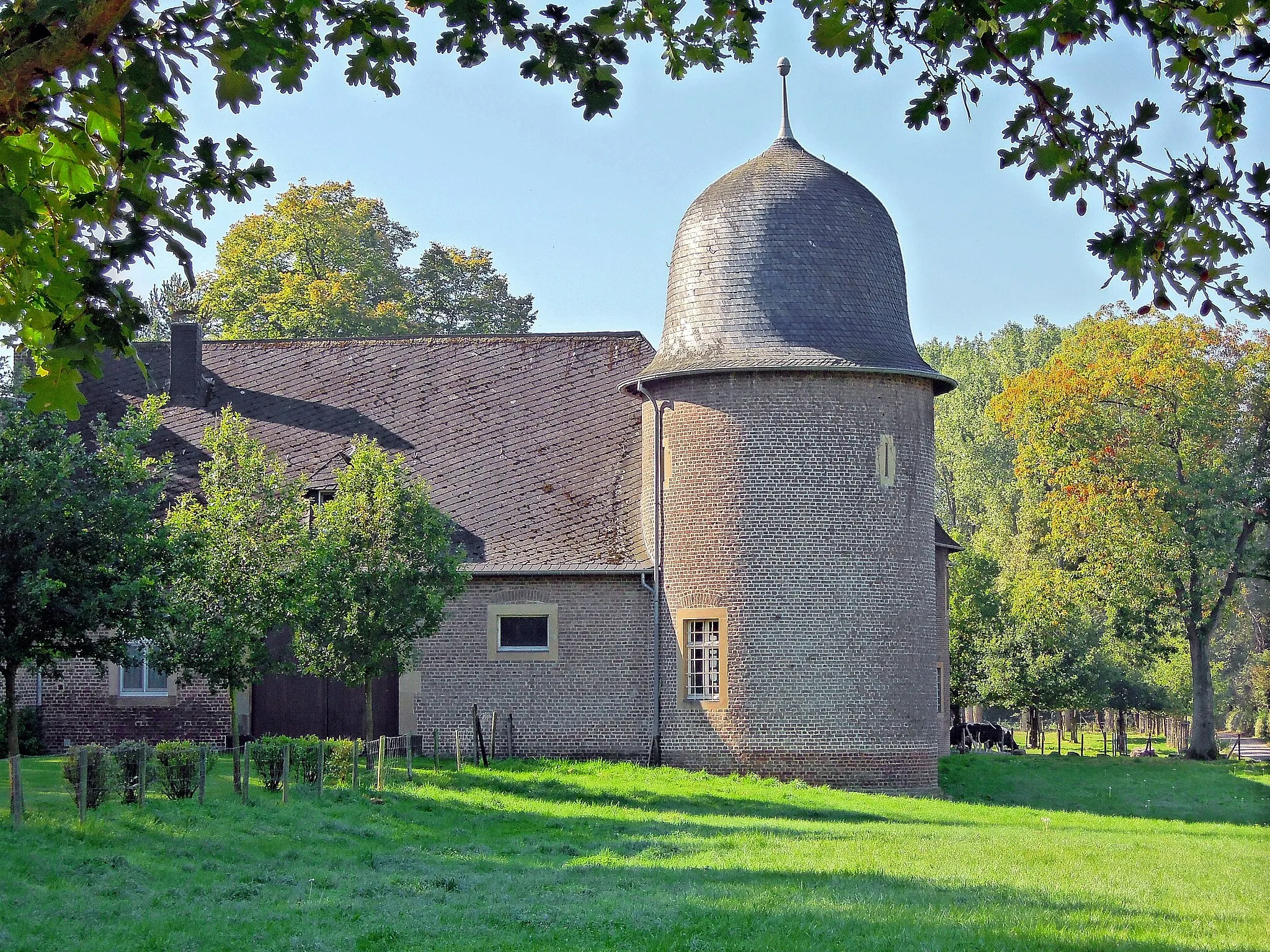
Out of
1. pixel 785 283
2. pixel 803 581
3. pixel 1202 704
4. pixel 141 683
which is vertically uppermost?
pixel 785 283

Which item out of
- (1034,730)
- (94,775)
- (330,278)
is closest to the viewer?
(94,775)

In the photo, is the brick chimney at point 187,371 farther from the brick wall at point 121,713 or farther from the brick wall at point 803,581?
the brick wall at point 803,581

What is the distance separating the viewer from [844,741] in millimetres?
25484

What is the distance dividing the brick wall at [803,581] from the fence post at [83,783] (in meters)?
12.2

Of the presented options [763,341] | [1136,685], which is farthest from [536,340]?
[1136,685]

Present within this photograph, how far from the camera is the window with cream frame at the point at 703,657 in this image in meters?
25.8

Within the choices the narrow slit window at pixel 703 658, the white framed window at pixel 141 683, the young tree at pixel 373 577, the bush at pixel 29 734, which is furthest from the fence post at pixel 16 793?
the narrow slit window at pixel 703 658

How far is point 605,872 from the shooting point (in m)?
15.3

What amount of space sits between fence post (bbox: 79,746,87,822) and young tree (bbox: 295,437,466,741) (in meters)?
6.79

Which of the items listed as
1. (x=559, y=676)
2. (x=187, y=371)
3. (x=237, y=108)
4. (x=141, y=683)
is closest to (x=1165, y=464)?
(x=559, y=676)

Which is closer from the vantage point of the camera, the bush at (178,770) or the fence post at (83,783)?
the fence post at (83,783)

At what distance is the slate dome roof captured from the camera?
85.4 ft

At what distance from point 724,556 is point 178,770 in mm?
10407

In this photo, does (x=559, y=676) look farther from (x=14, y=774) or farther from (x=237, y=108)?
(x=237, y=108)
